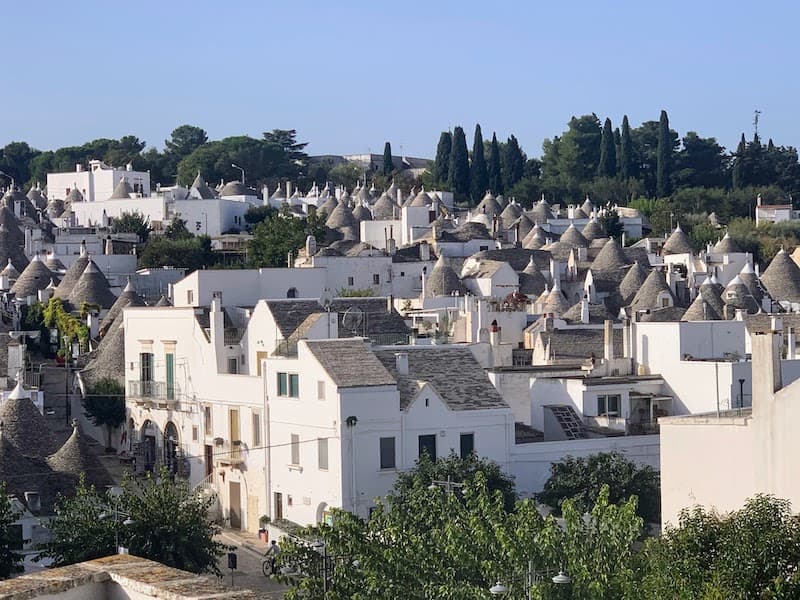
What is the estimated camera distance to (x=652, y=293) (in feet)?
197

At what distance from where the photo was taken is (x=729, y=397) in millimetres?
33719

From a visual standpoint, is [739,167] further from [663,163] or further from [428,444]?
[428,444]

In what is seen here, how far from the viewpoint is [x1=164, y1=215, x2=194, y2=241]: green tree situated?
7697 centimetres

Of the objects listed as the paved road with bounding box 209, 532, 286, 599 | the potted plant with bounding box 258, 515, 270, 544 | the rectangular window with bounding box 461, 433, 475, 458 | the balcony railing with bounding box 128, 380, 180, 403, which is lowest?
the paved road with bounding box 209, 532, 286, 599

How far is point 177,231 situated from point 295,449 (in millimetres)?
A: 46669

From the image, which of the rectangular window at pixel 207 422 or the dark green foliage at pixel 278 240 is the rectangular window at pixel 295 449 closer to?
the rectangular window at pixel 207 422

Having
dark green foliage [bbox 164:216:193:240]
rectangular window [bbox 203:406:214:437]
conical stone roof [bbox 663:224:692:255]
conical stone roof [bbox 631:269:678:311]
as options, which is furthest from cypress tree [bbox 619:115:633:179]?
rectangular window [bbox 203:406:214:437]

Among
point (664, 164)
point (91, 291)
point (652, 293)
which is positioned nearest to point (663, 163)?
point (664, 164)

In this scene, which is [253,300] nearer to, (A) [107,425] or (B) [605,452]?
(A) [107,425]

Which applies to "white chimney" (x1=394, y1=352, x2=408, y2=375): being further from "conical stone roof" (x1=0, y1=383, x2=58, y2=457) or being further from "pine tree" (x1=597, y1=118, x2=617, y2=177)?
"pine tree" (x1=597, y1=118, x2=617, y2=177)

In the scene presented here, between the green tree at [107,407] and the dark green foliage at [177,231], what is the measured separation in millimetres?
34105

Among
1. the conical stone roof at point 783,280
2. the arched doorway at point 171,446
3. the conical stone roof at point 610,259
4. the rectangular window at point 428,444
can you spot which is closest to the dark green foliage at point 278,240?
the conical stone roof at point 610,259

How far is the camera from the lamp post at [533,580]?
18328mm

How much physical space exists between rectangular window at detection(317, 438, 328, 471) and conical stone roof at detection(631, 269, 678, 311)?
28.1m
